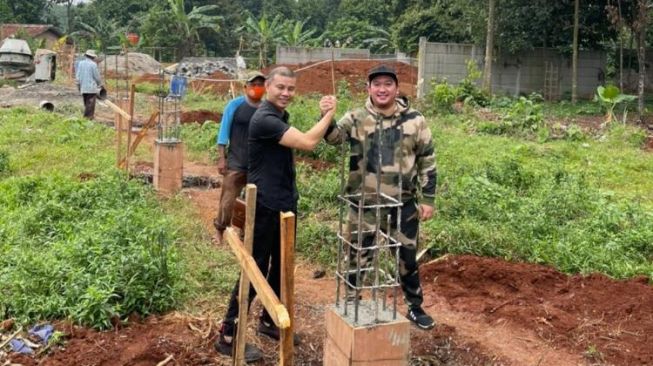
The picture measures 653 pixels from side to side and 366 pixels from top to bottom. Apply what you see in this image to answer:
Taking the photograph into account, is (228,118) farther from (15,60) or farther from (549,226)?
(15,60)

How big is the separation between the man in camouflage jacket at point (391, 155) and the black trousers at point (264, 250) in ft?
1.56

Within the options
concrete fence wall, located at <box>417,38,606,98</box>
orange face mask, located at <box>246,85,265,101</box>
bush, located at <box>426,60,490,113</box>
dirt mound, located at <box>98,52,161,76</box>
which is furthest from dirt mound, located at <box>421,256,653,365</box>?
dirt mound, located at <box>98,52,161,76</box>

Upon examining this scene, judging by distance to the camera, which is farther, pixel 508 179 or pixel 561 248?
pixel 508 179

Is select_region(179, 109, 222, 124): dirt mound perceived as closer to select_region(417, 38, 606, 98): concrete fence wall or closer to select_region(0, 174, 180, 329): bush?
select_region(0, 174, 180, 329): bush

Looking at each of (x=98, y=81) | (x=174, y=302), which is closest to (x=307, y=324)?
(x=174, y=302)

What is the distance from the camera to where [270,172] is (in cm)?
414

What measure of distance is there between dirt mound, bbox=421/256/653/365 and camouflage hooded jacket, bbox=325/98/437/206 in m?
1.28

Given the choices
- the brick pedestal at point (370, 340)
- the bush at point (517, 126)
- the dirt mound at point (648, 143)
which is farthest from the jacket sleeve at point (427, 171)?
the bush at point (517, 126)

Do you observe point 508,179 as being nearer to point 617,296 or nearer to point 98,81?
point 617,296

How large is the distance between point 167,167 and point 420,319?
4829 mm

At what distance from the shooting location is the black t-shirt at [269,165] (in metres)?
4.09

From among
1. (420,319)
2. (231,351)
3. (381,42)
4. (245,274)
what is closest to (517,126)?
(420,319)

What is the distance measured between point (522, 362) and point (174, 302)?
2.41 metres

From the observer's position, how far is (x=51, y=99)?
19625 millimetres
